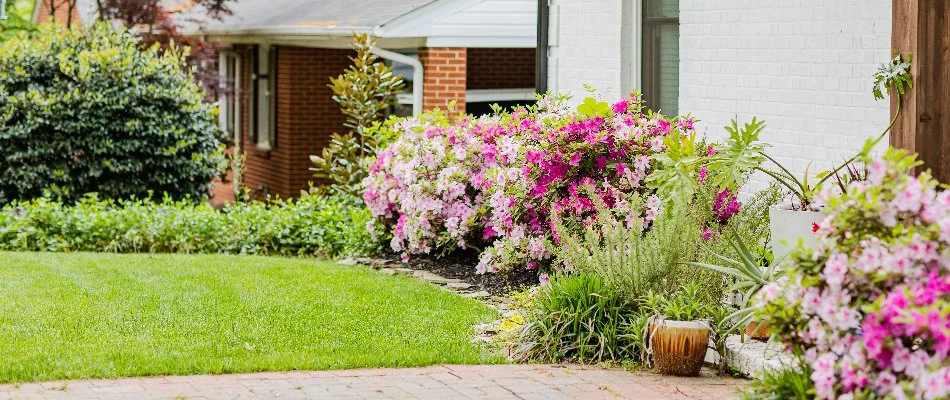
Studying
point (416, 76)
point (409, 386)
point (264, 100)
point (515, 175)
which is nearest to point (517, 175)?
point (515, 175)

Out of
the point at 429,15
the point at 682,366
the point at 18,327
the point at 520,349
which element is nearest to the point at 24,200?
the point at 429,15

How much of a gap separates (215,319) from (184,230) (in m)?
5.04

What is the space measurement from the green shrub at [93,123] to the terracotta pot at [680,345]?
9377 mm

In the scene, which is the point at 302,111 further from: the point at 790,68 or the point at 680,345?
the point at 680,345

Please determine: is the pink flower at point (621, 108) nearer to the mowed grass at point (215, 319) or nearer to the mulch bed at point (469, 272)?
the mulch bed at point (469, 272)

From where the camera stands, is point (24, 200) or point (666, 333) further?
point (24, 200)

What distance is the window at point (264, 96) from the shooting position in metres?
20.1

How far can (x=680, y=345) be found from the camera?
21.4 feet

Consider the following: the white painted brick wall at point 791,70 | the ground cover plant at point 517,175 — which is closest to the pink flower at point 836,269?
the ground cover plant at point 517,175

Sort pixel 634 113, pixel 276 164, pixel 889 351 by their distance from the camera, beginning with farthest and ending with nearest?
pixel 276 164 < pixel 634 113 < pixel 889 351

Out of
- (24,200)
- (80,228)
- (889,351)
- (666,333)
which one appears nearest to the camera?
(889,351)

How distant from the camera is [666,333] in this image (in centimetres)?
655

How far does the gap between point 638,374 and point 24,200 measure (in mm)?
10011

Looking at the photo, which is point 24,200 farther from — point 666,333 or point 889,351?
point 889,351
